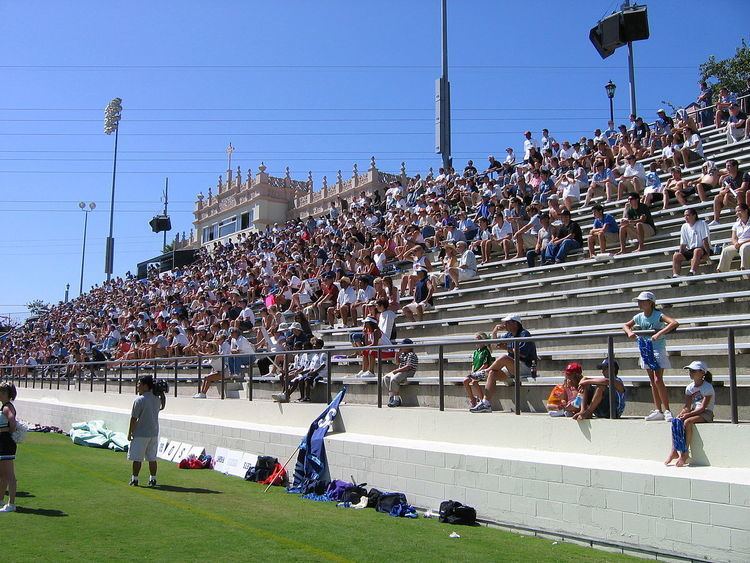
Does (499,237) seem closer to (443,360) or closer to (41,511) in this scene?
(443,360)

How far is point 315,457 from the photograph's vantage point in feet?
40.1

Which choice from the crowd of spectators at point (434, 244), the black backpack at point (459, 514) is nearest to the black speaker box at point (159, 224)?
the crowd of spectators at point (434, 244)

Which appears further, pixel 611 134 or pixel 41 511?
pixel 611 134

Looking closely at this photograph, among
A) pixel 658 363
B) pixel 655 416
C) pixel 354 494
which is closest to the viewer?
pixel 655 416

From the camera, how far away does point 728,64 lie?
48188 mm

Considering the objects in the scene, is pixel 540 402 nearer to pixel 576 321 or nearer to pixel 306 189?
pixel 576 321

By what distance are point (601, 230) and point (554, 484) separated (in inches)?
301

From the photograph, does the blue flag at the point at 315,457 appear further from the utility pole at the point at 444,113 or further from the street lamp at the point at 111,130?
the street lamp at the point at 111,130

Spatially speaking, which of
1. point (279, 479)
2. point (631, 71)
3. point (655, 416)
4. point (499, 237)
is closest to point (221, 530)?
point (279, 479)

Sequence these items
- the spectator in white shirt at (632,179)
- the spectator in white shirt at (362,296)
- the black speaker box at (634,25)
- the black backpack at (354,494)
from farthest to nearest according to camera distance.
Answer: the black speaker box at (634,25) → the spectator in white shirt at (632,179) → the spectator in white shirt at (362,296) → the black backpack at (354,494)

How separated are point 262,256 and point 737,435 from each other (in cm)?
2483

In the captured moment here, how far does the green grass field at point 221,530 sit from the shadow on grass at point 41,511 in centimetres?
1

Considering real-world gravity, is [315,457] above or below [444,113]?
below

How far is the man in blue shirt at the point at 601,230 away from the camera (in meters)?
15.0
